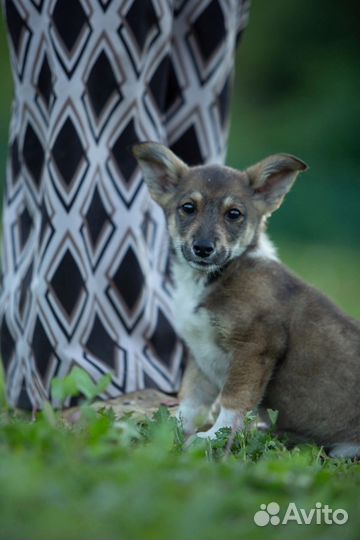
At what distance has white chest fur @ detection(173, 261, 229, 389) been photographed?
15.4 ft

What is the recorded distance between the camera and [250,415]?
14.2ft

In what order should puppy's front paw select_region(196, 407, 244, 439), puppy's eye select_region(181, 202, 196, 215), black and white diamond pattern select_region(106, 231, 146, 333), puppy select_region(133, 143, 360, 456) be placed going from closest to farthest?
puppy's front paw select_region(196, 407, 244, 439)
puppy select_region(133, 143, 360, 456)
puppy's eye select_region(181, 202, 196, 215)
black and white diamond pattern select_region(106, 231, 146, 333)

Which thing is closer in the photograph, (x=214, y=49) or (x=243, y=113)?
(x=214, y=49)

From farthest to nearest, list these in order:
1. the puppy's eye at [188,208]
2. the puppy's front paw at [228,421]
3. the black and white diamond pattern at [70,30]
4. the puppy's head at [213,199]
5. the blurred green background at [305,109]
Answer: the blurred green background at [305,109]
the black and white diamond pattern at [70,30]
the puppy's eye at [188,208]
the puppy's head at [213,199]
the puppy's front paw at [228,421]

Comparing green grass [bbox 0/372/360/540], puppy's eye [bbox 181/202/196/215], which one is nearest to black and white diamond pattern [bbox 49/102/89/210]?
puppy's eye [bbox 181/202/196/215]

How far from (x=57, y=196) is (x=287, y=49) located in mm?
15437

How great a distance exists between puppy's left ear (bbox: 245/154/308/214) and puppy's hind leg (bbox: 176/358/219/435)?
864mm

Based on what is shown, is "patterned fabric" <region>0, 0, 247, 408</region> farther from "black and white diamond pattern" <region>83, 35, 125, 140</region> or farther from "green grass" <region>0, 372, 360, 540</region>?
"green grass" <region>0, 372, 360, 540</region>

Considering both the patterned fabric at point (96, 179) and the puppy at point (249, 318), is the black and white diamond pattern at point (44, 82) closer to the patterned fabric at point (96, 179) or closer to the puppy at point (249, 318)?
the patterned fabric at point (96, 179)

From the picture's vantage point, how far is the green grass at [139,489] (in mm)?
2693

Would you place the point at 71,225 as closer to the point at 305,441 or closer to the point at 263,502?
the point at 305,441

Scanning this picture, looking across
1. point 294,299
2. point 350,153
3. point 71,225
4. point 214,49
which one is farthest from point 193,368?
point 350,153

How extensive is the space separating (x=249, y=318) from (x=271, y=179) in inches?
30.9

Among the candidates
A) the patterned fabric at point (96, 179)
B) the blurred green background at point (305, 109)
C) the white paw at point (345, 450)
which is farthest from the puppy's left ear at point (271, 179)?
the blurred green background at point (305, 109)
